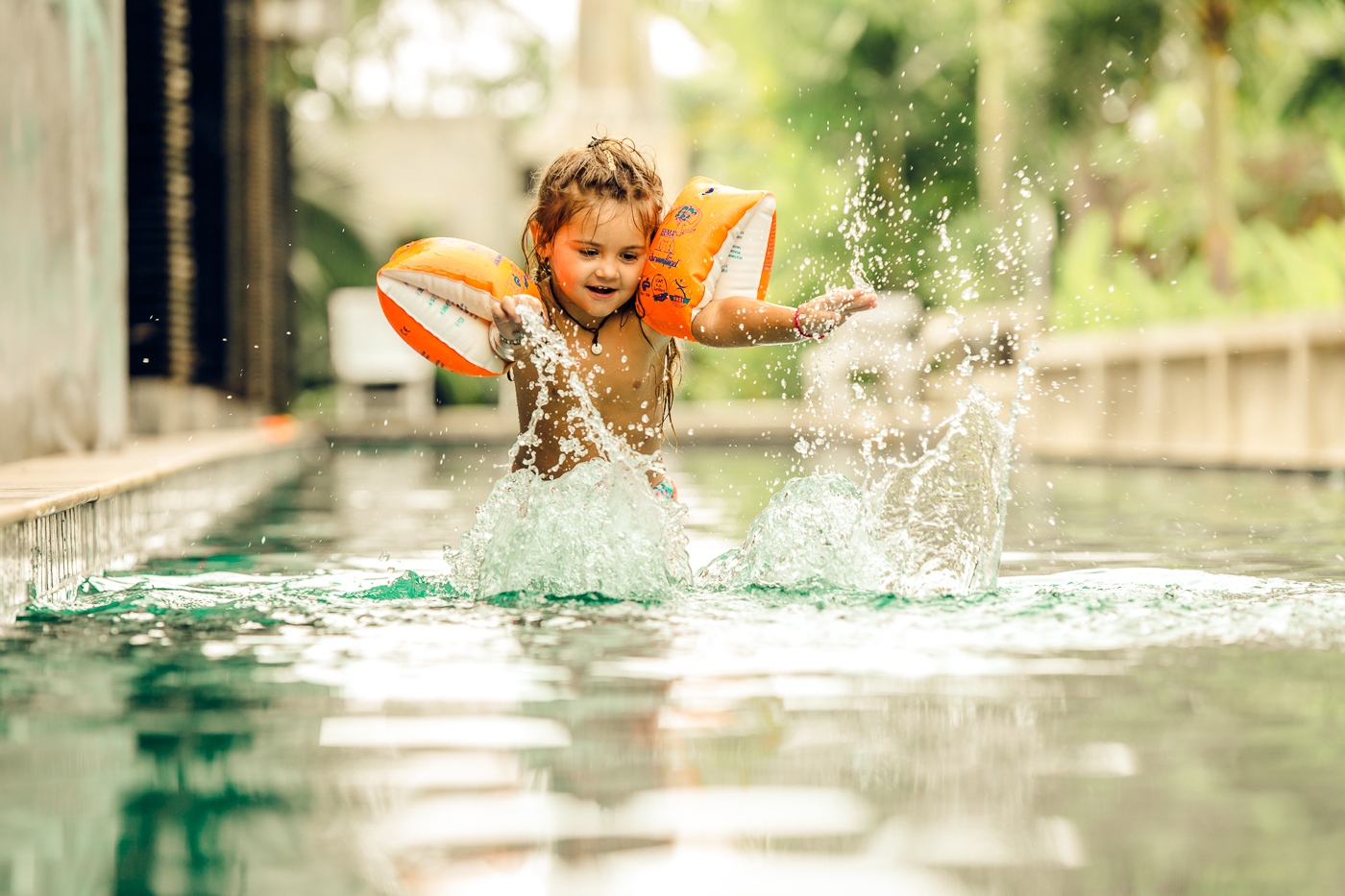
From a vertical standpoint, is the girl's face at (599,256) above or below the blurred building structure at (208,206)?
below

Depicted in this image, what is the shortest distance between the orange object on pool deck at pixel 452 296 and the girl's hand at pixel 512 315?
0.12 metres

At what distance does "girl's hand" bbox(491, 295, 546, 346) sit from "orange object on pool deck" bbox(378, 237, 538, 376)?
4.8 inches

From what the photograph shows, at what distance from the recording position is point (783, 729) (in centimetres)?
251

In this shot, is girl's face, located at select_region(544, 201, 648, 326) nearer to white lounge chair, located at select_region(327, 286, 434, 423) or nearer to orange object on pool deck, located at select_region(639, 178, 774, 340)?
orange object on pool deck, located at select_region(639, 178, 774, 340)

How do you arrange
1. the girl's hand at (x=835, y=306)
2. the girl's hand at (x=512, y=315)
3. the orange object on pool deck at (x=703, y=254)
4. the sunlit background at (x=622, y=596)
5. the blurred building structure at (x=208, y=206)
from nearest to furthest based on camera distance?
the sunlit background at (x=622, y=596), the girl's hand at (x=835, y=306), the girl's hand at (x=512, y=315), the orange object on pool deck at (x=703, y=254), the blurred building structure at (x=208, y=206)

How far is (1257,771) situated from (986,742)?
379 mm

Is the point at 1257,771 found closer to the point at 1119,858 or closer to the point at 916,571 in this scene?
the point at 1119,858

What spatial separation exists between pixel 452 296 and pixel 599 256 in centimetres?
Answer: 41

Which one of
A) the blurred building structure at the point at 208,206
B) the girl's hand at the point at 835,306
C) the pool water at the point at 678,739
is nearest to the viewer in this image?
the pool water at the point at 678,739

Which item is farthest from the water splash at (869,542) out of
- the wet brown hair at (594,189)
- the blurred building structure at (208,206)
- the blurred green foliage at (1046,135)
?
the blurred green foliage at (1046,135)

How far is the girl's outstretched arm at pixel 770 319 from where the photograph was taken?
3.92 metres

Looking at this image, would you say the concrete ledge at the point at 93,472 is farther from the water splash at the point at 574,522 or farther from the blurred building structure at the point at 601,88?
the blurred building structure at the point at 601,88

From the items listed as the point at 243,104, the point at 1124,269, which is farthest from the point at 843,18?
the point at 243,104

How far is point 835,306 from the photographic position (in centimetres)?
392
